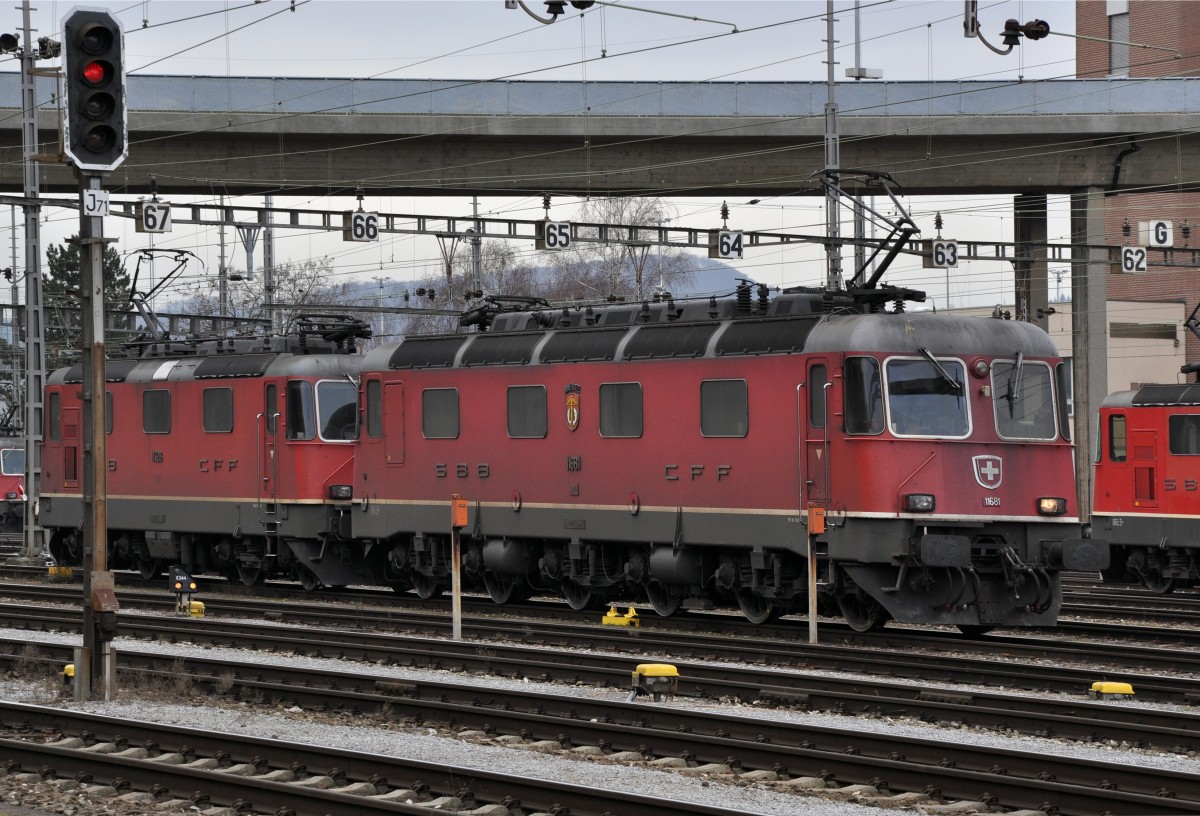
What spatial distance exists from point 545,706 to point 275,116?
28364 millimetres

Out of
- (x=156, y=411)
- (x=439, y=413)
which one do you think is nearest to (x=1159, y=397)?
(x=439, y=413)

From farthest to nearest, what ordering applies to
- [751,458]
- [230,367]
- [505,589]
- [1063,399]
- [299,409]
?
[230,367]
[299,409]
[505,589]
[751,458]
[1063,399]

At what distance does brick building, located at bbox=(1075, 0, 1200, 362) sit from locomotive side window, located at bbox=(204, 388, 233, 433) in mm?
38290

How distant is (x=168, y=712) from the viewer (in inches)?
589

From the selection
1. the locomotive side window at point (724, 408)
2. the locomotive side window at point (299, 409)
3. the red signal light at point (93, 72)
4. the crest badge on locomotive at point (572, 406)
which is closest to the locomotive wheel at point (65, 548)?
the locomotive side window at point (299, 409)

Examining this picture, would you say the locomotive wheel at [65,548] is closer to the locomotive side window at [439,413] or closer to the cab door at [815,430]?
the locomotive side window at [439,413]

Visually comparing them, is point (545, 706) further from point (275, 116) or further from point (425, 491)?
point (275, 116)

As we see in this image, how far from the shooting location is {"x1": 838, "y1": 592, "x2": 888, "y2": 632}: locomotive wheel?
20.2 meters

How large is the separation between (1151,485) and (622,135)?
17740 mm

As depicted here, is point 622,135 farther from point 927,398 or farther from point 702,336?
point 927,398

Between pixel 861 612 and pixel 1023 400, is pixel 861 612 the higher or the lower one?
the lower one

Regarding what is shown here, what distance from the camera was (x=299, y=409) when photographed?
90.1 ft

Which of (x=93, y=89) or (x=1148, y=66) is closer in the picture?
(x=93, y=89)

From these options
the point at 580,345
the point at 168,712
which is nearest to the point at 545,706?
the point at 168,712
